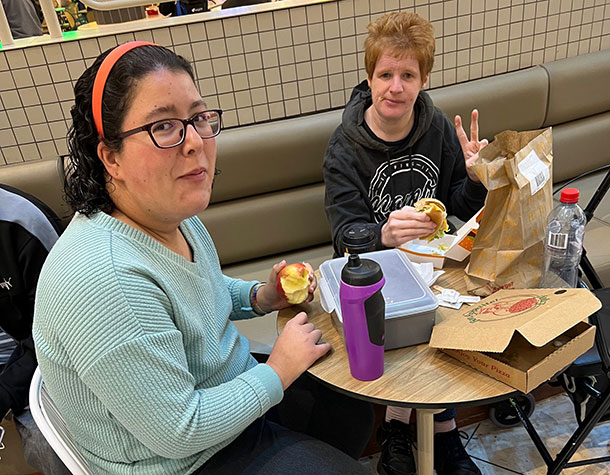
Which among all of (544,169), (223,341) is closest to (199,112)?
(223,341)

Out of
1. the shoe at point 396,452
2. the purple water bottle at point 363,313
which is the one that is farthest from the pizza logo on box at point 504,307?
the shoe at point 396,452

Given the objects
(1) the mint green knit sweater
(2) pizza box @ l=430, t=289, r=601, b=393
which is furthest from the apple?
(2) pizza box @ l=430, t=289, r=601, b=393

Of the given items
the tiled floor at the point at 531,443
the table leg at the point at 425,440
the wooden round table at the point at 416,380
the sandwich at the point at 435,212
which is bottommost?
the tiled floor at the point at 531,443

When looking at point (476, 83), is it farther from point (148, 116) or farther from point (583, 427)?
point (148, 116)

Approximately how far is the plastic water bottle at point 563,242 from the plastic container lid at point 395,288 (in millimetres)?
348

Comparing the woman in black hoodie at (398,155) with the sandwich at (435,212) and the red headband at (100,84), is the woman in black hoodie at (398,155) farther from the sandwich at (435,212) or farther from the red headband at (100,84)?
the red headband at (100,84)

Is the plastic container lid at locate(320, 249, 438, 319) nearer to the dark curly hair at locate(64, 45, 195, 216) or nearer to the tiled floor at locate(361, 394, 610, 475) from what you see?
the dark curly hair at locate(64, 45, 195, 216)

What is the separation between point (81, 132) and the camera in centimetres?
100

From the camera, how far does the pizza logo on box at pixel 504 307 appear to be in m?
1.08

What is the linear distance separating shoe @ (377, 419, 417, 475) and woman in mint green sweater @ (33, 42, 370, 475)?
0.73 metres

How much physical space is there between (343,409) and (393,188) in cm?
81

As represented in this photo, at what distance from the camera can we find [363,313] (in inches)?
38.8

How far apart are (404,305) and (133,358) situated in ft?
1.89

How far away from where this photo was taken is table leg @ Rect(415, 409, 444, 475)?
1.32m
